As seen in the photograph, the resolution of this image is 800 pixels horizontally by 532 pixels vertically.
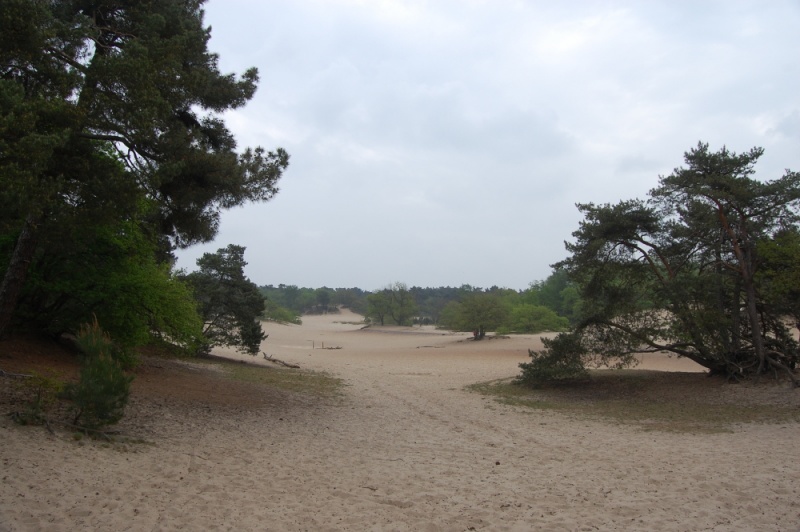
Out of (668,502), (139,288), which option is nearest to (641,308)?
(668,502)

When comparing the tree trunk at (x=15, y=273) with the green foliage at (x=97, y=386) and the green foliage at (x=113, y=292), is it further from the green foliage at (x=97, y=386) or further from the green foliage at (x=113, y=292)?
the green foliage at (x=97, y=386)

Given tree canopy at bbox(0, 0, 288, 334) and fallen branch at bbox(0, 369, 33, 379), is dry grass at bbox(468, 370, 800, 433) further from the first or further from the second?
fallen branch at bbox(0, 369, 33, 379)

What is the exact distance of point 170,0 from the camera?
38.3 ft

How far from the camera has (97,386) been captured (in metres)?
7.28

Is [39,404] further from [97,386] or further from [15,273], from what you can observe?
[15,273]

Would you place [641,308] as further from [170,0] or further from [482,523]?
[170,0]

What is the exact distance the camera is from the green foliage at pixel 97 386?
727cm

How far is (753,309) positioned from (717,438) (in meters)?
6.92

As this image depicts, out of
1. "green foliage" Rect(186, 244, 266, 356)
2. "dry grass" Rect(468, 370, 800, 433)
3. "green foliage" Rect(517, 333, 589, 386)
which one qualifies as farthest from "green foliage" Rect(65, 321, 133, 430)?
"green foliage" Rect(186, 244, 266, 356)

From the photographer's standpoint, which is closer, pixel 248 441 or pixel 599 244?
pixel 248 441

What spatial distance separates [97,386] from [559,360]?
608 inches

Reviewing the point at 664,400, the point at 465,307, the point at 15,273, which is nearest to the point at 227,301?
the point at 15,273

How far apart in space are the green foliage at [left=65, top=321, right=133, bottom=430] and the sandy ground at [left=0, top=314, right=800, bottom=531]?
1.64ft

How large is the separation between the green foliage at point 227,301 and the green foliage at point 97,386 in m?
17.4
